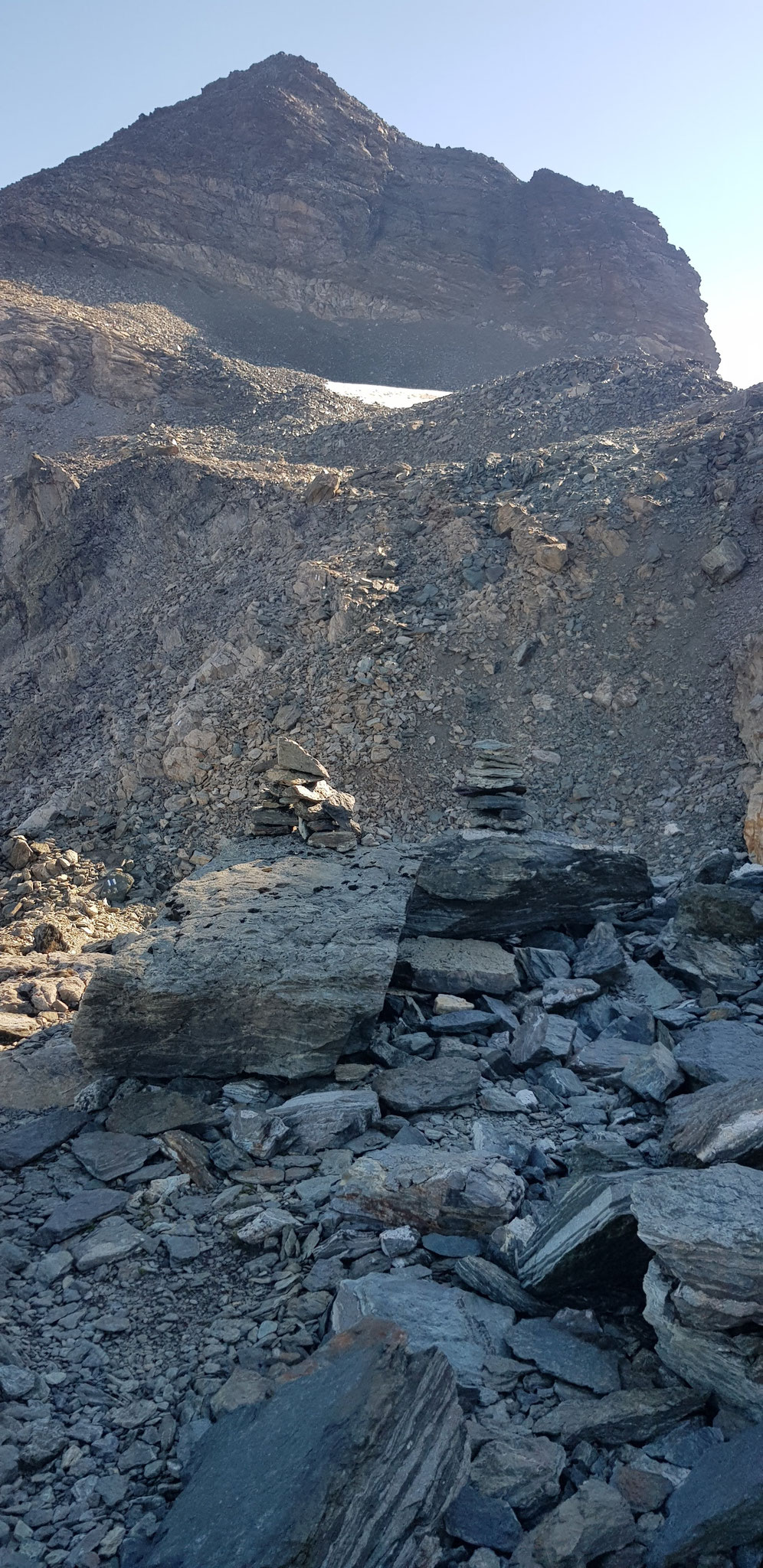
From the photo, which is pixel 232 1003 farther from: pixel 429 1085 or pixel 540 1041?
pixel 540 1041

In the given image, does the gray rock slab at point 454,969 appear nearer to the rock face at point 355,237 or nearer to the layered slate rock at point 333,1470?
the layered slate rock at point 333,1470

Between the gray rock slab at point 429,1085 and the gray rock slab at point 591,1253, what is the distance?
1.42 meters

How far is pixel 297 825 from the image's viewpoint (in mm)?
7973

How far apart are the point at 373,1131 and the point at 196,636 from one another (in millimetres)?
11487

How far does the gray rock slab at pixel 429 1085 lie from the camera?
16.6 ft

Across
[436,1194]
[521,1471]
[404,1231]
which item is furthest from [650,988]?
[521,1471]

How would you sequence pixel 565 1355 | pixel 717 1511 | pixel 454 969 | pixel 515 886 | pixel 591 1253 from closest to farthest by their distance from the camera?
1. pixel 717 1511
2. pixel 565 1355
3. pixel 591 1253
4. pixel 454 969
5. pixel 515 886

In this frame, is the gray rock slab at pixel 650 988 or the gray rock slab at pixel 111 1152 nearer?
the gray rock slab at pixel 111 1152

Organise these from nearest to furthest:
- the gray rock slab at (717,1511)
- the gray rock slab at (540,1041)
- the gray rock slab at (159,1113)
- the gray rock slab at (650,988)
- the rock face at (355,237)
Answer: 1. the gray rock slab at (717,1511)
2. the gray rock slab at (159,1113)
3. the gray rock slab at (540,1041)
4. the gray rock slab at (650,988)
5. the rock face at (355,237)

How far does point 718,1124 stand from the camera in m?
4.04

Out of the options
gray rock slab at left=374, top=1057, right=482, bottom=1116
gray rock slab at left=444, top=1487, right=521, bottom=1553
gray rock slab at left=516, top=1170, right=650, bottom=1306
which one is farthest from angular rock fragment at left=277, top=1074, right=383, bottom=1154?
gray rock slab at left=444, top=1487, right=521, bottom=1553

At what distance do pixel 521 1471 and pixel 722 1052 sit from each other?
2855 mm

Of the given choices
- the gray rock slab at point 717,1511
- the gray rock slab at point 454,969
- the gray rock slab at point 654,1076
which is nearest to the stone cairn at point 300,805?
the gray rock slab at point 454,969

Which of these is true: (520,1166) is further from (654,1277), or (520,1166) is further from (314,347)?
(314,347)
